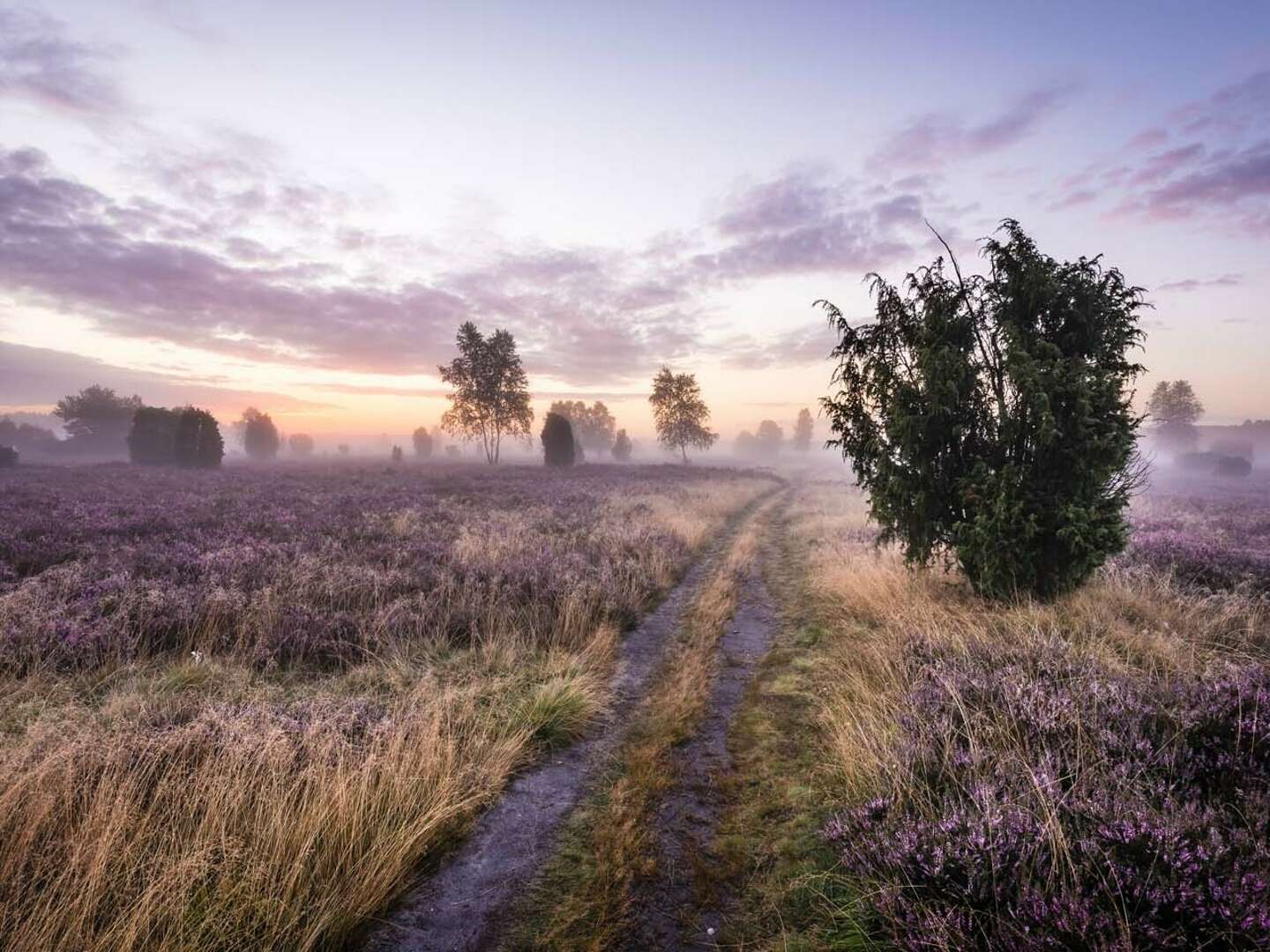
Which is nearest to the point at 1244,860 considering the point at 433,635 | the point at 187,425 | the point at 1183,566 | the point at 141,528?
the point at 433,635

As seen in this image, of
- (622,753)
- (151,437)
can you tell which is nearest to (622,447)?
(151,437)

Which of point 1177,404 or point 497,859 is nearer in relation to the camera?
point 497,859

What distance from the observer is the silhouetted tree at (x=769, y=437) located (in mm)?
151500

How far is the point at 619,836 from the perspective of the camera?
12.7ft

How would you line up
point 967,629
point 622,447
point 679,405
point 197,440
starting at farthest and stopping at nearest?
point 622,447
point 679,405
point 197,440
point 967,629

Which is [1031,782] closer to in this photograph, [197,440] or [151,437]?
[197,440]

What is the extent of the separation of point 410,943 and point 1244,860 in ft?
14.3

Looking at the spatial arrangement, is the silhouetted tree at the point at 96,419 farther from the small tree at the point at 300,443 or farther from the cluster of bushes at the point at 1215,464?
the cluster of bushes at the point at 1215,464

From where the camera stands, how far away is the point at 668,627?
8836 millimetres

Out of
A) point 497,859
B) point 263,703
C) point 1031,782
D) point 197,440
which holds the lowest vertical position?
point 497,859

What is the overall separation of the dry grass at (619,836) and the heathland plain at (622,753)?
0.08ft

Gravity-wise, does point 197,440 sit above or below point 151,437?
below

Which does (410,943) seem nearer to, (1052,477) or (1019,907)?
(1019,907)

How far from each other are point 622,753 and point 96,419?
88081 mm
